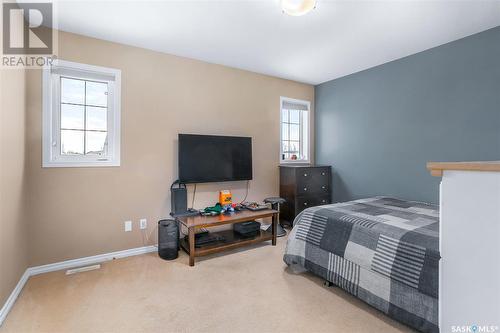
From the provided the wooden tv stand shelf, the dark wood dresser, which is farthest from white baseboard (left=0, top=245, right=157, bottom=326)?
the dark wood dresser

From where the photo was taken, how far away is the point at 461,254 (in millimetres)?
725

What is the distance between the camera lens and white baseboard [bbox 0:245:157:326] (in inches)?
76.1

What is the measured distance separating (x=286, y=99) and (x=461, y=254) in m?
3.84

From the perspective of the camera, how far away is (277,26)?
257 cm

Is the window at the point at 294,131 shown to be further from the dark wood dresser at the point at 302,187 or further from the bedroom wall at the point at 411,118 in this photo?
the dark wood dresser at the point at 302,187

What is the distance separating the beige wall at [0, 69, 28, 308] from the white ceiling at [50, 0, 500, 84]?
0.87m

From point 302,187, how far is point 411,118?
1738 millimetres

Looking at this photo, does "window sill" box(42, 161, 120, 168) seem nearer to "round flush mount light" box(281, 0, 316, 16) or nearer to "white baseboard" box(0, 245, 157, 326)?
"white baseboard" box(0, 245, 157, 326)

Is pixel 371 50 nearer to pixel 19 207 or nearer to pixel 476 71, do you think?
pixel 476 71

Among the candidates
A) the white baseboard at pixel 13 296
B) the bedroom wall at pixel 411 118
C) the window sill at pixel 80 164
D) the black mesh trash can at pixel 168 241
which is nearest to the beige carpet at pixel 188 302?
the white baseboard at pixel 13 296

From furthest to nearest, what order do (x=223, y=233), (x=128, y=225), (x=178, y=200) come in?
(x=223, y=233) → (x=178, y=200) → (x=128, y=225)
